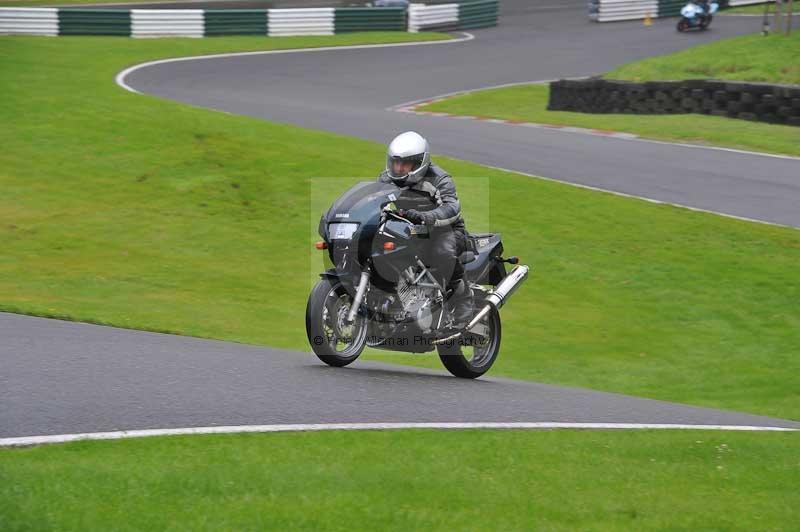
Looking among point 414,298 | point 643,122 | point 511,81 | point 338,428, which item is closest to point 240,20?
point 511,81

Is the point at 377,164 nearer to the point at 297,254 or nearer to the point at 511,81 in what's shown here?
the point at 297,254

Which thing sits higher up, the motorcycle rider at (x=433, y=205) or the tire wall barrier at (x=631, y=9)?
the tire wall barrier at (x=631, y=9)

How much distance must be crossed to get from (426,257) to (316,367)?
1.15 m

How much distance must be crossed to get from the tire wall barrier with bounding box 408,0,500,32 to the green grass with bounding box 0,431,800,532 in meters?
35.4

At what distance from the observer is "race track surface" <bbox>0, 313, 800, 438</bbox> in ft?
22.1

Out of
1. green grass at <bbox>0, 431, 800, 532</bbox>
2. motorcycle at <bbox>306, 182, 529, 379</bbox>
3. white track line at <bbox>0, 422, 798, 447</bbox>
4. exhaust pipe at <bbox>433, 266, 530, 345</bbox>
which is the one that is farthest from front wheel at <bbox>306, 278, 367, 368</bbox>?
green grass at <bbox>0, 431, 800, 532</bbox>

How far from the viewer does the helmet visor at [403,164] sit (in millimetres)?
8297

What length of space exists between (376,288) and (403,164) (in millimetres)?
907

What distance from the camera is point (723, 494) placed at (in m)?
5.87

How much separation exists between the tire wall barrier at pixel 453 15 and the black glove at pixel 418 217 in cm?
3336

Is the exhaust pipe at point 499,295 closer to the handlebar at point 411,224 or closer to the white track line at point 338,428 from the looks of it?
the handlebar at point 411,224

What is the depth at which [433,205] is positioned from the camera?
8617 millimetres

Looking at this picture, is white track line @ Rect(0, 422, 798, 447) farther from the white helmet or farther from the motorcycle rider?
the white helmet

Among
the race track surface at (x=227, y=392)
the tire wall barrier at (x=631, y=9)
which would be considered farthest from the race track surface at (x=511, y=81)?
the race track surface at (x=227, y=392)
